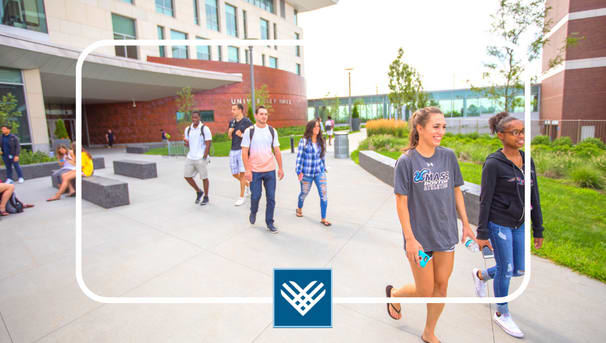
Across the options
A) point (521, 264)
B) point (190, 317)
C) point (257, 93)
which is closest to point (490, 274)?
point (521, 264)

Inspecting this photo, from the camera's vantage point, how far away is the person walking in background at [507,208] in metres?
2.32

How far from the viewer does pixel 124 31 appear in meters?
23.8

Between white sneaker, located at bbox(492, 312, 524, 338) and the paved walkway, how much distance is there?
0.07 meters

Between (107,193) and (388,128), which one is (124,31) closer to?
(388,128)

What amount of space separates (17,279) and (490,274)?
194 inches

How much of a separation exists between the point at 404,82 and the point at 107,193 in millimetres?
20782

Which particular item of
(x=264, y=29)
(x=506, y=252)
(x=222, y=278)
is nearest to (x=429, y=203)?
(x=506, y=252)

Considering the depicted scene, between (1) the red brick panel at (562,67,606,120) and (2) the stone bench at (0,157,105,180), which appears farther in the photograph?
(1) the red brick panel at (562,67,606,120)

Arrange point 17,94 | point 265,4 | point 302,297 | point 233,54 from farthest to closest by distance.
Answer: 1. point 265,4
2. point 233,54
3. point 17,94
4. point 302,297

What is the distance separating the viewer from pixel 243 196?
676 centimetres

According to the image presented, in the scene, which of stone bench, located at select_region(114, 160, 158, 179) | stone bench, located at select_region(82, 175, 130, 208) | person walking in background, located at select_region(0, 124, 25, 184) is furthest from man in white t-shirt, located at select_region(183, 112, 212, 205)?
person walking in background, located at select_region(0, 124, 25, 184)

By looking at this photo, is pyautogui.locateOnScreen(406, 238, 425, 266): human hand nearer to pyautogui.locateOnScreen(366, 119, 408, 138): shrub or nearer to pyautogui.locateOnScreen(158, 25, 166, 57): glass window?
pyautogui.locateOnScreen(366, 119, 408, 138): shrub

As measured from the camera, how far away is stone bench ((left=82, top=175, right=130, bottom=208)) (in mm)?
6254

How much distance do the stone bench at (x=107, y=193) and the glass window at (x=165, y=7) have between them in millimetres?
24860
